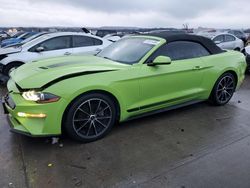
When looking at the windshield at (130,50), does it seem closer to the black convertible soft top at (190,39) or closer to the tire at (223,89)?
the black convertible soft top at (190,39)

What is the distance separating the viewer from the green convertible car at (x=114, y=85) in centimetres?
321

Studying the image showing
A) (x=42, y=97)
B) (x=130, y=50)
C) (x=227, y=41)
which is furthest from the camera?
(x=227, y=41)

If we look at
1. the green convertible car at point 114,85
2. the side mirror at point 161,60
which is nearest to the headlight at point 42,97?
the green convertible car at point 114,85

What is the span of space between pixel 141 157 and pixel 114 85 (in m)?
1.07

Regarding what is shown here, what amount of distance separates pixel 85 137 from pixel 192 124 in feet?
6.10

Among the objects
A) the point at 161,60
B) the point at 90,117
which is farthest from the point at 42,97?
the point at 161,60

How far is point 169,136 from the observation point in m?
3.81

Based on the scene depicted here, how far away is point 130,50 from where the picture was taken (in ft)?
14.2

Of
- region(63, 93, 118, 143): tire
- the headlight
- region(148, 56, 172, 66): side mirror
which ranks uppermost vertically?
region(148, 56, 172, 66): side mirror

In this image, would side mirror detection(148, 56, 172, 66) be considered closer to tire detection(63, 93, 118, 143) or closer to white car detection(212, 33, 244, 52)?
tire detection(63, 93, 118, 143)

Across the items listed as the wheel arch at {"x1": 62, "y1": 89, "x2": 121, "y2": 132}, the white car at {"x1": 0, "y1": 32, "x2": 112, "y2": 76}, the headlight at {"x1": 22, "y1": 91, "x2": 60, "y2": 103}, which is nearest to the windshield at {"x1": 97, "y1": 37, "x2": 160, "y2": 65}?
the wheel arch at {"x1": 62, "y1": 89, "x2": 121, "y2": 132}

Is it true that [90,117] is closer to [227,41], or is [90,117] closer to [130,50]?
[130,50]

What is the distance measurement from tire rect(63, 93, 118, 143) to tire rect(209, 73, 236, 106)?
2.31m

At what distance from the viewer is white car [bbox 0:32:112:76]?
23.0 feet
